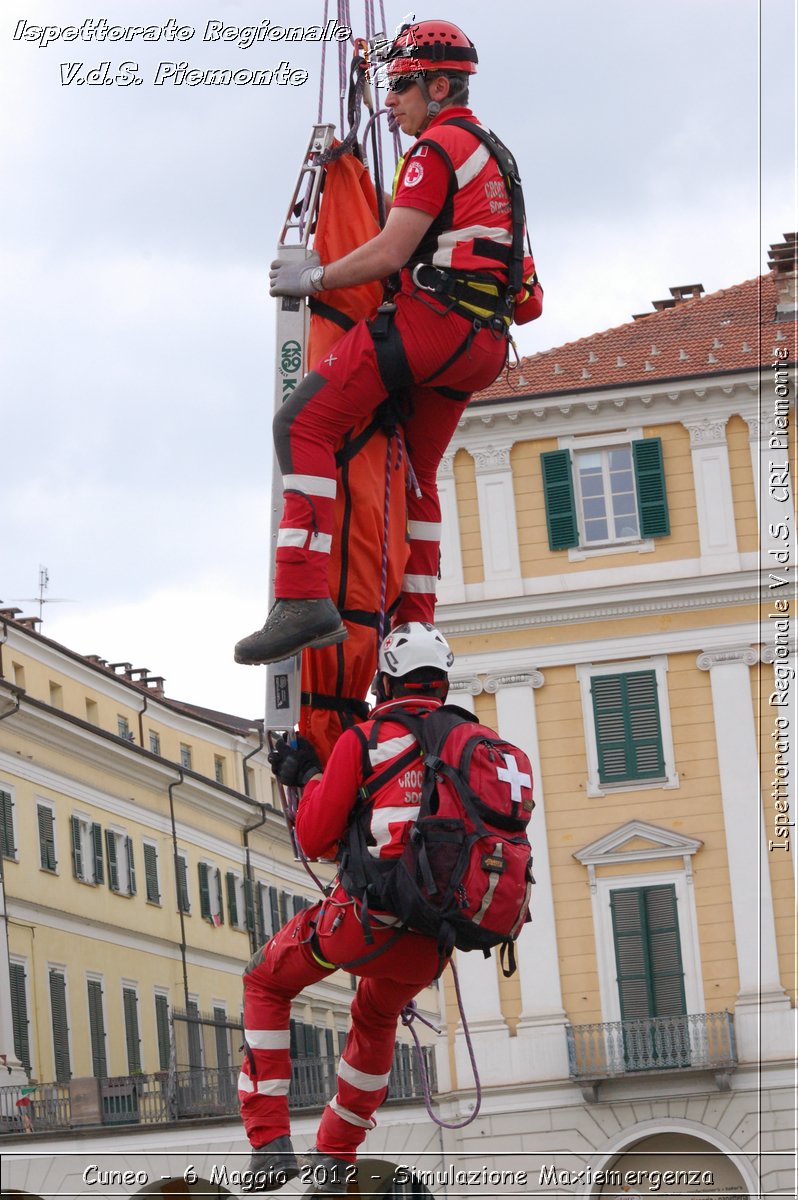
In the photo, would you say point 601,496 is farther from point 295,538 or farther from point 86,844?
point 295,538

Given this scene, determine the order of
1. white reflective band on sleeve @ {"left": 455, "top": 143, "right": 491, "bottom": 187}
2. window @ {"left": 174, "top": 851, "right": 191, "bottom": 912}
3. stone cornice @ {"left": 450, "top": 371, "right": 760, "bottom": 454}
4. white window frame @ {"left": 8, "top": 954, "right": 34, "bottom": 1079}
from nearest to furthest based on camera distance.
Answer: white reflective band on sleeve @ {"left": 455, "top": 143, "right": 491, "bottom": 187}, stone cornice @ {"left": 450, "top": 371, "right": 760, "bottom": 454}, white window frame @ {"left": 8, "top": 954, "right": 34, "bottom": 1079}, window @ {"left": 174, "top": 851, "right": 191, "bottom": 912}

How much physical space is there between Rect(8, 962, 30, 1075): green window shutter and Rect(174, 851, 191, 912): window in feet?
31.5

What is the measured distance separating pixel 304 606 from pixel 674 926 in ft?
104

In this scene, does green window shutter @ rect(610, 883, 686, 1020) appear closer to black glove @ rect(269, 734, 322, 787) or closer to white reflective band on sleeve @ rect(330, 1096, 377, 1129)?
white reflective band on sleeve @ rect(330, 1096, 377, 1129)

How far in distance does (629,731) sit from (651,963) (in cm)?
391

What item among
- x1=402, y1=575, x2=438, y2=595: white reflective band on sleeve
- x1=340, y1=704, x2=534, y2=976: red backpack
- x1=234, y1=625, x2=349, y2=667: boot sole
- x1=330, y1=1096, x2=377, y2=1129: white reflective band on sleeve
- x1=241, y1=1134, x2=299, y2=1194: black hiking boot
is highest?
x1=402, y1=575, x2=438, y2=595: white reflective band on sleeve

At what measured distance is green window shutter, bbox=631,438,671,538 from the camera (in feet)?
131

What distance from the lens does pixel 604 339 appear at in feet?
141

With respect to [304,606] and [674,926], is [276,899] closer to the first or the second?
[674,926]

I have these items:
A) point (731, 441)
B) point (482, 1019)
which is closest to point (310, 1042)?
point (482, 1019)

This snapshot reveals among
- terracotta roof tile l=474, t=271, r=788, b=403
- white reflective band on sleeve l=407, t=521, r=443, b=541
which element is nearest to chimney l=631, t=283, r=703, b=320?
terracotta roof tile l=474, t=271, r=788, b=403

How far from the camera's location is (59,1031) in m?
45.0

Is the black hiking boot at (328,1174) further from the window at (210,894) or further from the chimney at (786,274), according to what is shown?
the window at (210,894)

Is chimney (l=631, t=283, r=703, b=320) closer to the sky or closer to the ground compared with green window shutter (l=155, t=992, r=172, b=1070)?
closer to the sky
